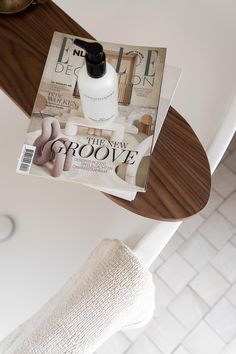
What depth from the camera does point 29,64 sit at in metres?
0.85

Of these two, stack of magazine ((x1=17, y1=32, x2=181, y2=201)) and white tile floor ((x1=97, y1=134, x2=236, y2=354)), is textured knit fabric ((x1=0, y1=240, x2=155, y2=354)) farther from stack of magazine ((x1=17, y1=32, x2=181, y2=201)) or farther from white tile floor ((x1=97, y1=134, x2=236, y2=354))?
white tile floor ((x1=97, y1=134, x2=236, y2=354))

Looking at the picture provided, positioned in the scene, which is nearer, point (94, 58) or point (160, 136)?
point (94, 58)

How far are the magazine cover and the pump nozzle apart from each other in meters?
0.12

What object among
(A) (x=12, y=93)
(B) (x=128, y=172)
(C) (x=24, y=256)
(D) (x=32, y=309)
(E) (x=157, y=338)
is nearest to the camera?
(B) (x=128, y=172)

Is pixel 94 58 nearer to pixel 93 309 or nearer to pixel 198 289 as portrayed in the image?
pixel 93 309

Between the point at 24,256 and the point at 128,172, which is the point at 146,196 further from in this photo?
the point at 24,256

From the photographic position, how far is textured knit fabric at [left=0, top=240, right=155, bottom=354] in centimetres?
74

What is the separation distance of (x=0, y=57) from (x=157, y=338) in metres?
0.95

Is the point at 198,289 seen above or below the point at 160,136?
Answer: below

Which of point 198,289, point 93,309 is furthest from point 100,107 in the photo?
point 198,289

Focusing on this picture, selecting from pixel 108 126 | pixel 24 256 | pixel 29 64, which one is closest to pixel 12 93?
pixel 29 64

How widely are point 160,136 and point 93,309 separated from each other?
327 mm

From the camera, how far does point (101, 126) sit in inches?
29.7

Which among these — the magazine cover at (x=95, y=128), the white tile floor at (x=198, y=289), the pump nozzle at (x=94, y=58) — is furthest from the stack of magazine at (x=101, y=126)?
the white tile floor at (x=198, y=289)
